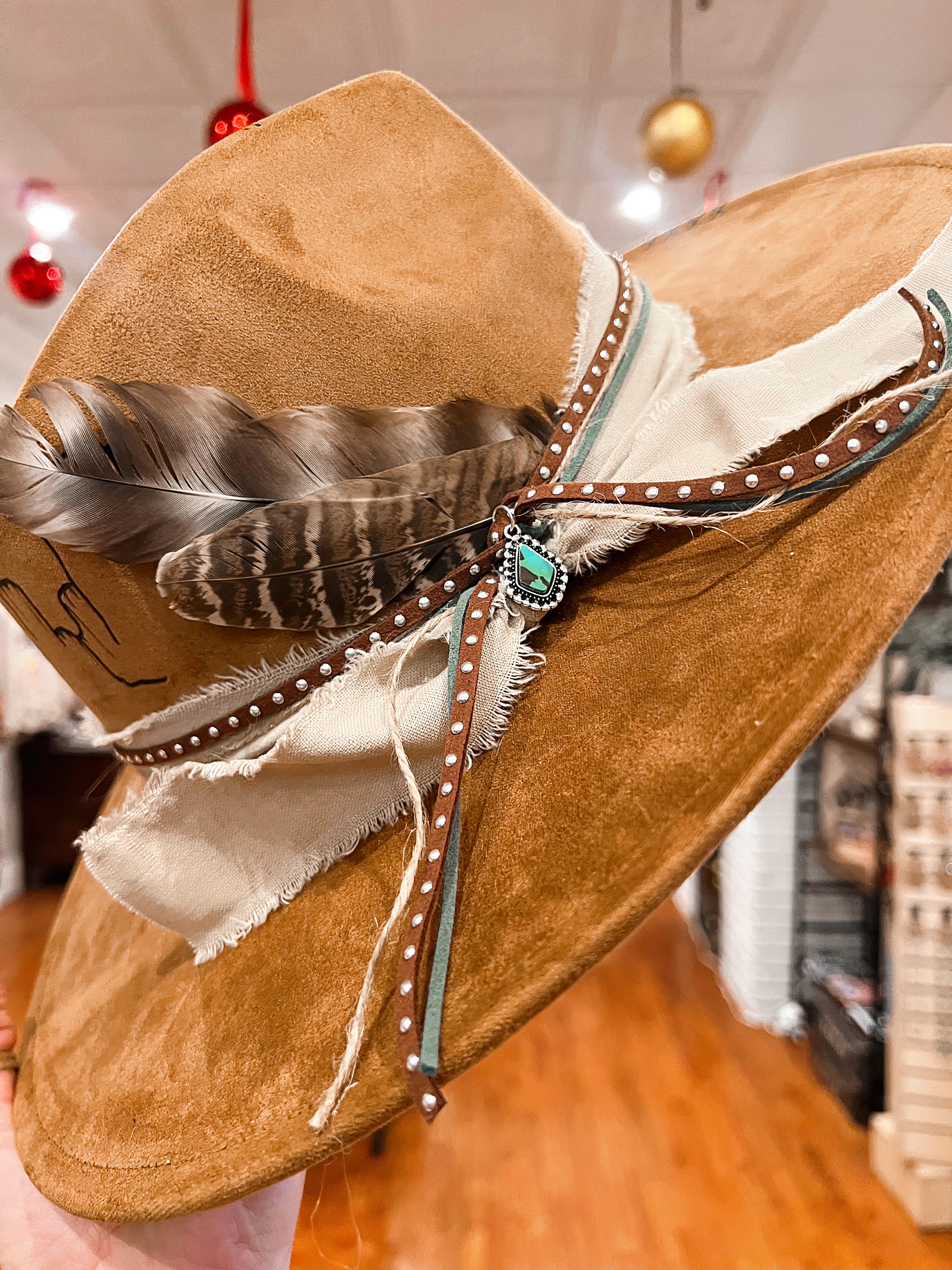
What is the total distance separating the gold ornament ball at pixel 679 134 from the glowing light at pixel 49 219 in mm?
1636

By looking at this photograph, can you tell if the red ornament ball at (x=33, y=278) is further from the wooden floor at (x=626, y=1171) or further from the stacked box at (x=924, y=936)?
the stacked box at (x=924, y=936)

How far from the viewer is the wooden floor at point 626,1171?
1781 millimetres

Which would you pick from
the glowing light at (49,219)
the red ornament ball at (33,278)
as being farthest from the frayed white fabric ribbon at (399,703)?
the glowing light at (49,219)

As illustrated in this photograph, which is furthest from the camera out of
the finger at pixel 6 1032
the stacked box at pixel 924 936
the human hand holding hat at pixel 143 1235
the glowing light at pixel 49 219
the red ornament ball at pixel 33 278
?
Result: the glowing light at pixel 49 219

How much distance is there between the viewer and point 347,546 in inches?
19.1

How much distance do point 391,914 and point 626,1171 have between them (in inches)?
78.7

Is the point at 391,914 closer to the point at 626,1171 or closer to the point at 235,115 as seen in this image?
the point at 235,115

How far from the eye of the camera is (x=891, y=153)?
0.60 metres

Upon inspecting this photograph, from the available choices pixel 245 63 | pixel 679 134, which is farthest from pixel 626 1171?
pixel 245 63

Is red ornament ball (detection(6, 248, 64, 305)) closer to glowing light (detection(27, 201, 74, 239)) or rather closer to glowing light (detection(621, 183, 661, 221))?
glowing light (detection(27, 201, 74, 239))

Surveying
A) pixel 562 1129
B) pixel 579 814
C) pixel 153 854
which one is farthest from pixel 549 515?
pixel 562 1129

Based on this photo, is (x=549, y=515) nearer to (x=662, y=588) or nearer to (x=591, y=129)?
(x=662, y=588)

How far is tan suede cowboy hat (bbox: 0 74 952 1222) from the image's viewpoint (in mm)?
425

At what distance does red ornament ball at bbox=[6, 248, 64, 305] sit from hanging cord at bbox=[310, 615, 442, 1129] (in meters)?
1.96
